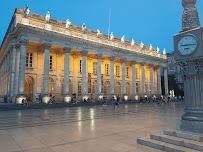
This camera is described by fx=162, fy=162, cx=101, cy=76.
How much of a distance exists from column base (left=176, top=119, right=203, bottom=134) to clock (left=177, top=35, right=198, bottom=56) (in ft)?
7.76

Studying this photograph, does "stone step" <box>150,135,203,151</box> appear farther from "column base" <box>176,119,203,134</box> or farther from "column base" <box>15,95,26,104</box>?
"column base" <box>15,95,26,104</box>

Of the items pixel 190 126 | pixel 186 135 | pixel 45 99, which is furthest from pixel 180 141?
pixel 45 99

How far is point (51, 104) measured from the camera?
24000 mm

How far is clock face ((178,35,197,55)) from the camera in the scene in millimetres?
5594

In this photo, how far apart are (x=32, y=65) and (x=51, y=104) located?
10.2 metres

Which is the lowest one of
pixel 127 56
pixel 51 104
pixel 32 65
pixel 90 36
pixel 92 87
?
pixel 51 104

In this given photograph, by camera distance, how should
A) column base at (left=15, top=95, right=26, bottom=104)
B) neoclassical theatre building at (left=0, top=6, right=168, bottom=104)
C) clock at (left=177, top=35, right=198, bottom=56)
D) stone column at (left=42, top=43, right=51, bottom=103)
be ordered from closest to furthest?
1. clock at (left=177, top=35, right=198, bottom=56)
2. column base at (left=15, top=95, right=26, bottom=104)
3. neoclassical theatre building at (left=0, top=6, right=168, bottom=104)
4. stone column at (left=42, top=43, right=51, bottom=103)

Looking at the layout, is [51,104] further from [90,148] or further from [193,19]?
[193,19]

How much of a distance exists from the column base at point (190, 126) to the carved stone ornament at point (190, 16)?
3.36 m

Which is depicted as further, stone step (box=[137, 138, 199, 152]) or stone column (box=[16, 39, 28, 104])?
stone column (box=[16, 39, 28, 104])

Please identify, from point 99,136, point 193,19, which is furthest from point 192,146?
point 193,19

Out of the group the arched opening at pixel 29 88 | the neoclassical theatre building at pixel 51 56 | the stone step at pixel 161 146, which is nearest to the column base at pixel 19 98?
the neoclassical theatre building at pixel 51 56

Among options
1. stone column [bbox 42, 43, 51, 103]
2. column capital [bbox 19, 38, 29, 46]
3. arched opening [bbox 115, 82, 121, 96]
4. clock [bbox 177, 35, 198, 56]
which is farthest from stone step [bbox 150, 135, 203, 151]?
arched opening [bbox 115, 82, 121, 96]

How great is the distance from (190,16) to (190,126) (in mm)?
3947
